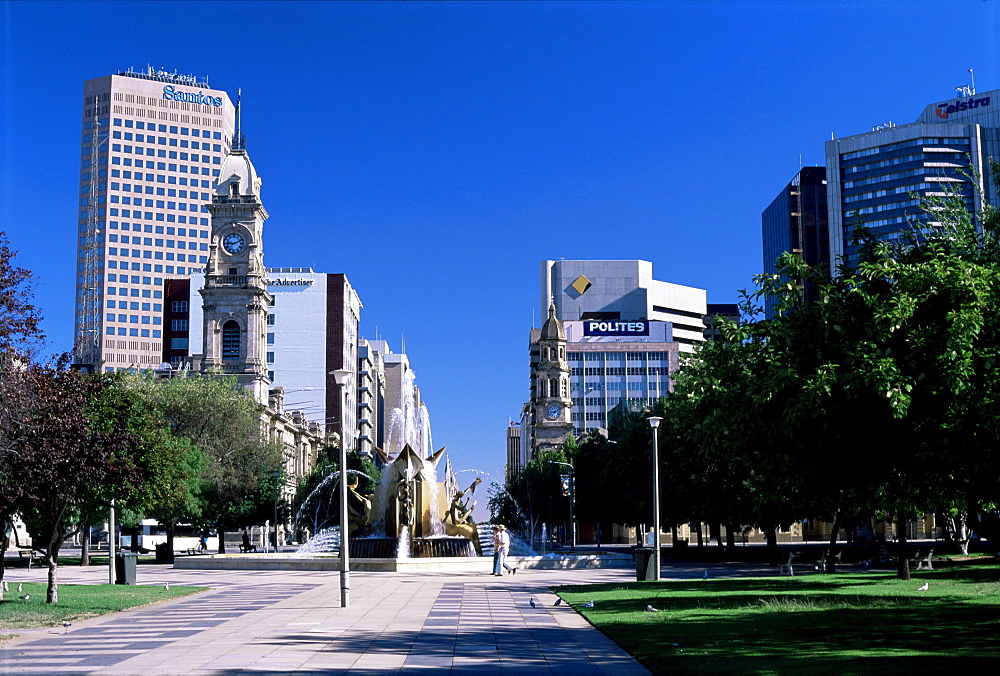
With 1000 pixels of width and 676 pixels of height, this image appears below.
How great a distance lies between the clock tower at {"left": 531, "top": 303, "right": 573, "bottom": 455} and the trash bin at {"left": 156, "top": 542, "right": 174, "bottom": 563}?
79.6 m

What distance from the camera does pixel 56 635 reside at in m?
20.2

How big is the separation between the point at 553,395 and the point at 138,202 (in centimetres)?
9382

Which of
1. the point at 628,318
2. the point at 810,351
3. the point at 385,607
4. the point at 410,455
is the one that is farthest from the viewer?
the point at 628,318

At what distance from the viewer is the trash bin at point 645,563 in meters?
34.7

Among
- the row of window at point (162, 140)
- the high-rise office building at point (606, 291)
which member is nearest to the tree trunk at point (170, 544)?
the high-rise office building at point (606, 291)

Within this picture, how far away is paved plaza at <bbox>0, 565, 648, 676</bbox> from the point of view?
15.4 meters

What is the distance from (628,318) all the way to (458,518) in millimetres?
140358

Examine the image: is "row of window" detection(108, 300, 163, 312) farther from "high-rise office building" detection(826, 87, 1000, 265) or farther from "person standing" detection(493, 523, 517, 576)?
"person standing" detection(493, 523, 517, 576)

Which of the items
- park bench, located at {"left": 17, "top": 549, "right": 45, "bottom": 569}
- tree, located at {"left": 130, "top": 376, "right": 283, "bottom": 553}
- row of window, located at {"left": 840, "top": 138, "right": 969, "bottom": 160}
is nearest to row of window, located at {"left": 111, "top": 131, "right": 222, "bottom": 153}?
row of window, located at {"left": 840, "top": 138, "right": 969, "bottom": 160}

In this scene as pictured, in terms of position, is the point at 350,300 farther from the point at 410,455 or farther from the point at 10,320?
the point at 10,320

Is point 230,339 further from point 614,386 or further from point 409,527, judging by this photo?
point 614,386

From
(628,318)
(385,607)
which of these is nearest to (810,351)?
(385,607)

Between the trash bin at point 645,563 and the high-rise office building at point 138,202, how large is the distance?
161727 millimetres

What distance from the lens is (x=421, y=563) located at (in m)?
45.6
